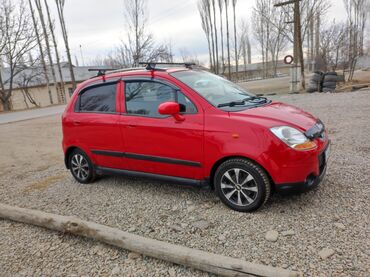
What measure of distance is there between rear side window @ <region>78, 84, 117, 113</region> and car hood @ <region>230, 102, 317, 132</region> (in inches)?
71.8

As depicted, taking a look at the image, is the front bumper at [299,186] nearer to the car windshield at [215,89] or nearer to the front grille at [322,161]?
the front grille at [322,161]

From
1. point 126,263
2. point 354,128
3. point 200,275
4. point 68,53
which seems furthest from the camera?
point 68,53

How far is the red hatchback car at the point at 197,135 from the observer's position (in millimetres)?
3041

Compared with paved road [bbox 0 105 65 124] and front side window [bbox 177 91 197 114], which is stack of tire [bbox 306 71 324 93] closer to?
front side window [bbox 177 91 197 114]

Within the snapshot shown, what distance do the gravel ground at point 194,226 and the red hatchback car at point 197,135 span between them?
1.03ft

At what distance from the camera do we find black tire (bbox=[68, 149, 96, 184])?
4.59 meters

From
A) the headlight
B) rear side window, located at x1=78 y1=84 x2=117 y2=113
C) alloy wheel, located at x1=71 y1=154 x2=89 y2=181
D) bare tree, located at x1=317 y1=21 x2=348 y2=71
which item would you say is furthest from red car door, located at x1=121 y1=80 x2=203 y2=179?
bare tree, located at x1=317 y1=21 x2=348 y2=71

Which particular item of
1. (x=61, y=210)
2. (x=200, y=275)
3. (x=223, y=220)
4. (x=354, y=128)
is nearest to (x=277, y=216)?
(x=223, y=220)

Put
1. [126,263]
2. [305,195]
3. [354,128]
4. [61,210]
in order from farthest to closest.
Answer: [354,128] → [61,210] → [305,195] → [126,263]

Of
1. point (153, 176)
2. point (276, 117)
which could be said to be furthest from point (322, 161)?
point (153, 176)

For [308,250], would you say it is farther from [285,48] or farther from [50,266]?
[285,48]

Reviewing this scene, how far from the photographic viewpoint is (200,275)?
7.96ft

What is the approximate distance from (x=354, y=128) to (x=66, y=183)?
6166mm

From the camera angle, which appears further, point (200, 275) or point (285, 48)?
point (285, 48)
